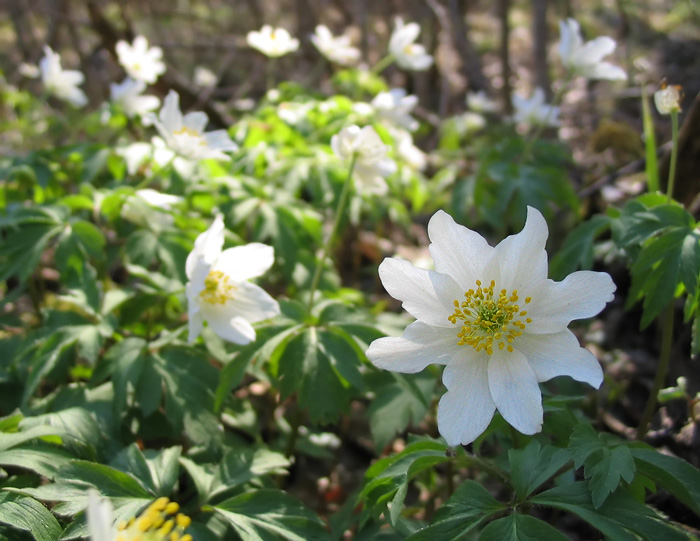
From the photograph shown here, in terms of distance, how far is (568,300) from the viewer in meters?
1.48

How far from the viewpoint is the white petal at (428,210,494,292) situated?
1.53 m

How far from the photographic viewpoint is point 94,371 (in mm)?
2152

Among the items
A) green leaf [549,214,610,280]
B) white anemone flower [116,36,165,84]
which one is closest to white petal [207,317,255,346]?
green leaf [549,214,610,280]

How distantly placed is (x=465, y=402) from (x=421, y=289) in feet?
1.00

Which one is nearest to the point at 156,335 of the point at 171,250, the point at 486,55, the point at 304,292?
the point at 171,250

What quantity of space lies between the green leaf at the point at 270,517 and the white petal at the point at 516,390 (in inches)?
27.4

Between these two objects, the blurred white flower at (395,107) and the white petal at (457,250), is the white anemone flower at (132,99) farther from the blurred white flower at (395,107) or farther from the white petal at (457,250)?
the white petal at (457,250)

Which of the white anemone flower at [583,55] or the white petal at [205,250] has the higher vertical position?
the white anemone flower at [583,55]

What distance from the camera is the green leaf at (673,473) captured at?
4.72 ft

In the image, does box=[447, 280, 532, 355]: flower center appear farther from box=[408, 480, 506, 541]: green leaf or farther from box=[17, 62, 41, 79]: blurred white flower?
box=[17, 62, 41, 79]: blurred white flower

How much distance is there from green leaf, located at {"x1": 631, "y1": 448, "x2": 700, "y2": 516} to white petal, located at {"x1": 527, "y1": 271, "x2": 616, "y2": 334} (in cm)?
39

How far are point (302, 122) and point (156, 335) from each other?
166 cm

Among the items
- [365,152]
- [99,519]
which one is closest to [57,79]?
[365,152]

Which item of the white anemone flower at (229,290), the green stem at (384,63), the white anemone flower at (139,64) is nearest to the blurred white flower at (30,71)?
the white anemone flower at (139,64)
